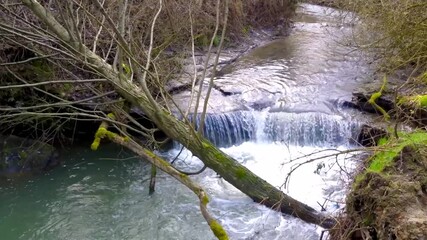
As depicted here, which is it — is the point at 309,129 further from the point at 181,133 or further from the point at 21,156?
the point at 21,156

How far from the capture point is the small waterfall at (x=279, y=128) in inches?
336

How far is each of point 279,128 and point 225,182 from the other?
211 cm

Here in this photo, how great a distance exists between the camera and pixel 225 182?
23.2 feet

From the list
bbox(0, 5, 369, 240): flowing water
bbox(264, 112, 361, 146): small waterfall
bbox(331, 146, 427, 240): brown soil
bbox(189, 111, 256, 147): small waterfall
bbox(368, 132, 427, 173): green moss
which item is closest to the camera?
bbox(331, 146, 427, 240): brown soil

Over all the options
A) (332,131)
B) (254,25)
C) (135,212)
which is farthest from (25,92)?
(254,25)

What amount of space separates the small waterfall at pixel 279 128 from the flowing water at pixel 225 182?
19mm

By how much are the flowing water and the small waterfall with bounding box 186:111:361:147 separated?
2 centimetres

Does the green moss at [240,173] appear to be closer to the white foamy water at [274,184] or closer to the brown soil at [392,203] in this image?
the white foamy water at [274,184]

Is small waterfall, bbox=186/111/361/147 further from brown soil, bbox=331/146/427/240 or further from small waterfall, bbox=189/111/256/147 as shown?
brown soil, bbox=331/146/427/240

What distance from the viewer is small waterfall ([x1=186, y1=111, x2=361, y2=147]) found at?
853 cm

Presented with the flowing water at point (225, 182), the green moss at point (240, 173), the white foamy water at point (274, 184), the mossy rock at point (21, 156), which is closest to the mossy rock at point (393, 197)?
the flowing water at point (225, 182)

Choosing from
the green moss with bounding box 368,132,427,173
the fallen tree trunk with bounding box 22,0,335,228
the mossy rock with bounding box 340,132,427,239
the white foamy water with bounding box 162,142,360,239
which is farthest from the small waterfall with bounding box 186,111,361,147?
the mossy rock with bounding box 340,132,427,239

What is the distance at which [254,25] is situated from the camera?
52.4 ft

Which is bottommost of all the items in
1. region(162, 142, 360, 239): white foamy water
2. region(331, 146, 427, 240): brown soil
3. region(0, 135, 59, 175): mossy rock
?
region(162, 142, 360, 239): white foamy water
